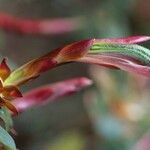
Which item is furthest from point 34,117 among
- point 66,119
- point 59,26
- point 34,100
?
point 34,100

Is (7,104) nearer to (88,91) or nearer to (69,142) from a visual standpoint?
(69,142)

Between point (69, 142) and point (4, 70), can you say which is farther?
point (69, 142)

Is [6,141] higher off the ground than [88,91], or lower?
higher

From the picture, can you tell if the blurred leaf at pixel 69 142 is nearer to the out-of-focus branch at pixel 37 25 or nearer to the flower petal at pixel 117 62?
the out-of-focus branch at pixel 37 25

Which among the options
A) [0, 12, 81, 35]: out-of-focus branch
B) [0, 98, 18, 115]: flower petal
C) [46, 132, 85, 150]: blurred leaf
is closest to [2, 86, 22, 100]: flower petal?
[0, 98, 18, 115]: flower petal

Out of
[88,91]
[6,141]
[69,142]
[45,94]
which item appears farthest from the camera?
[88,91]

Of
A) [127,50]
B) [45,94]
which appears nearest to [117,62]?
[127,50]

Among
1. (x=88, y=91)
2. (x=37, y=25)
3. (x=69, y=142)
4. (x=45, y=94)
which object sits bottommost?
(x=69, y=142)

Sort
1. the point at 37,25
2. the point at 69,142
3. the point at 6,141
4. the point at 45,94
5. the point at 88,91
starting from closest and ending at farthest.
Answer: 1. the point at 6,141
2. the point at 45,94
3. the point at 37,25
4. the point at 69,142
5. the point at 88,91

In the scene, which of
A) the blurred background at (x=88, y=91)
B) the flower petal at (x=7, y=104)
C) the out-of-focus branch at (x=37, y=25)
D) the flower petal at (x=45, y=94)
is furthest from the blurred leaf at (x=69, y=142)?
the flower petal at (x=7, y=104)
